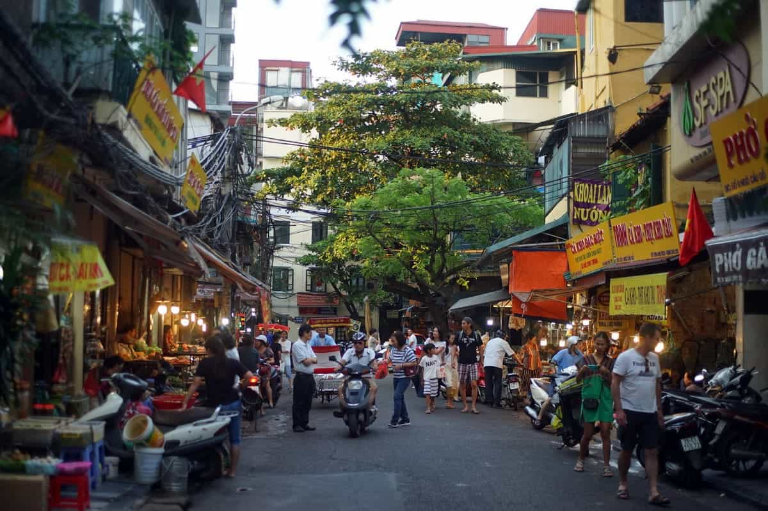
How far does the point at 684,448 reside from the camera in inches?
390

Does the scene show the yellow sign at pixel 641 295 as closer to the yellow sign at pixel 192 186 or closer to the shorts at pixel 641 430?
the shorts at pixel 641 430

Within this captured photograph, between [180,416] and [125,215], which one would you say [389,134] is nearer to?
[125,215]

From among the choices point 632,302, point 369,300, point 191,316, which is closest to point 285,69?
point 369,300

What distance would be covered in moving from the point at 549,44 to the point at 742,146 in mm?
45138

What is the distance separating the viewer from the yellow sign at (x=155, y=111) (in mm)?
9883

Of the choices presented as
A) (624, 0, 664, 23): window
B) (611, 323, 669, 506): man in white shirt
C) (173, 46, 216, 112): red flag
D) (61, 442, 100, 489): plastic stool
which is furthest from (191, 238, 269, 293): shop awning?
(624, 0, 664, 23): window

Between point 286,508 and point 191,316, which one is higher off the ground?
point 191,316

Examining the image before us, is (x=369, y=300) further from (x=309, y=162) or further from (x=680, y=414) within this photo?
(x=680, y=414)

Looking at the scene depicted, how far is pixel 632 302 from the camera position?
1477 centimetres

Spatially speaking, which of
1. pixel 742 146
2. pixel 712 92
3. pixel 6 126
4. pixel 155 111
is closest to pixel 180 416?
pixel 155 111

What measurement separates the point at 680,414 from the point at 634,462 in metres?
2.09

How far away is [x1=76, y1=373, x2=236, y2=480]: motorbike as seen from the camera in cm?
941

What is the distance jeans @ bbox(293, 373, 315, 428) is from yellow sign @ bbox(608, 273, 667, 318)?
5.72 metres

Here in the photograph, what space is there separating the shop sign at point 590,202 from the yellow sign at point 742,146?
11298mm
